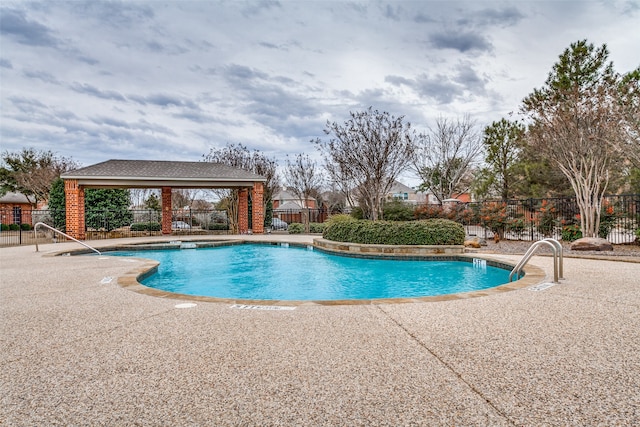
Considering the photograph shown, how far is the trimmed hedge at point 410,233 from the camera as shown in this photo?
11750 mm

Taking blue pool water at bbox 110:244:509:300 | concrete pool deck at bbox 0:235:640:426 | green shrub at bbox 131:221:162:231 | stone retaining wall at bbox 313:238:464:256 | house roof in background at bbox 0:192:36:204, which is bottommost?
blue pool water at bbox 110:244:509:300

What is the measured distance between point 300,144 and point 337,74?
12.0 meters

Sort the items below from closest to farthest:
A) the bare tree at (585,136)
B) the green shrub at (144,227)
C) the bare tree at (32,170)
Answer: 1. the bare tree at (585,136)
2. the green shrub at (144,227)
3. the bare tree at (32,170)

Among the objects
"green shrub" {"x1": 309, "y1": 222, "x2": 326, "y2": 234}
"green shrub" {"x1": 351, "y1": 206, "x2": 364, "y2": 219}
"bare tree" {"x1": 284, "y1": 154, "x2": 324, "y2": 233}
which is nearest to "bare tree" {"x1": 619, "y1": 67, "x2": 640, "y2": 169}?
"green shrub" {"x1": 351, "y1": 206, "x2": 364, "y2": 219}

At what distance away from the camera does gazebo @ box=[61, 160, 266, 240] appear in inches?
653

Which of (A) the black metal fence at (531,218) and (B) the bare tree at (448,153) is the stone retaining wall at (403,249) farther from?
(B) the bare tree at (448,153)

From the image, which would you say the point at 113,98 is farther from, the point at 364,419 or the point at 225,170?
the point at 364,419

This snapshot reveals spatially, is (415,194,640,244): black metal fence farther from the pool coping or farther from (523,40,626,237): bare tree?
the pool coping

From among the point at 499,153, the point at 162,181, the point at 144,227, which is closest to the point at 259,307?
the point at 162,181

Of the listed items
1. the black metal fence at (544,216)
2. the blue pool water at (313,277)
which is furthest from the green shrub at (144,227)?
the black metal fence at (544,216)

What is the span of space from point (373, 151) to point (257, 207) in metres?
6.98

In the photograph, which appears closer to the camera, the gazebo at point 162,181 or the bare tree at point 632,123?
the bare tree at point 632,123

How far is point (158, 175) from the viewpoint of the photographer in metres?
17.7

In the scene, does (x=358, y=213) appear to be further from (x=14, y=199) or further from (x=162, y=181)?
(x=14, y=199)
